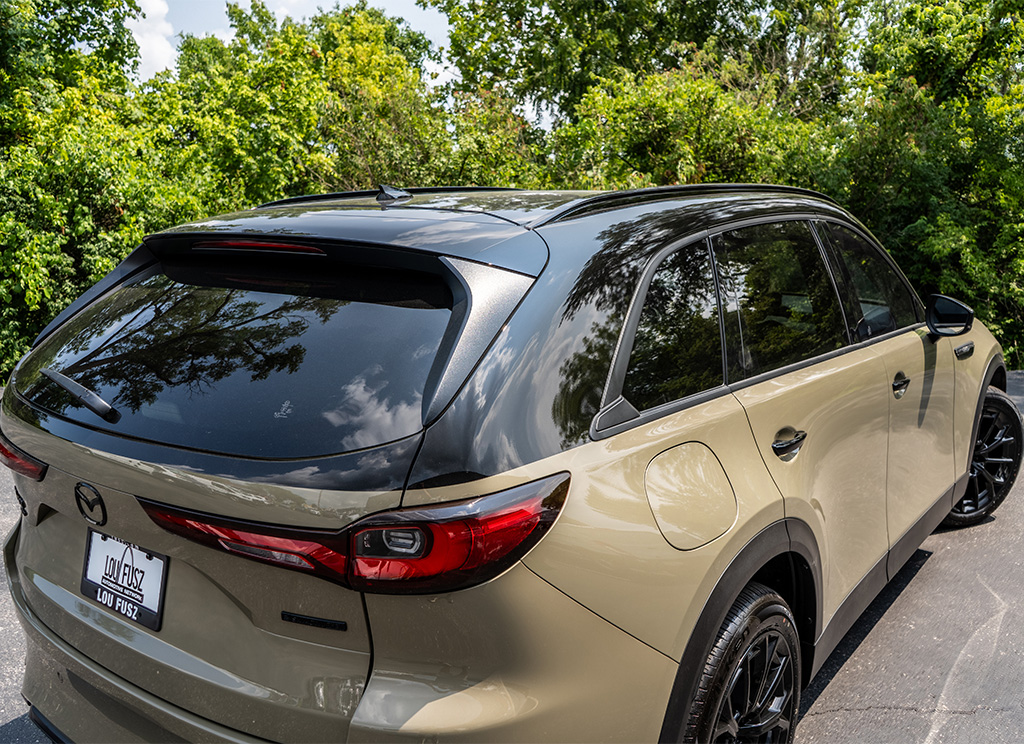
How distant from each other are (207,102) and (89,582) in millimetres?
14504

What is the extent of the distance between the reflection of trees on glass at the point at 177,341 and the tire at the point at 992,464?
3929 millimetres

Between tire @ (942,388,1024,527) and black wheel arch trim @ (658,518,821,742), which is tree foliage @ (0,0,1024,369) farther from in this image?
black wheel arch trim @ (658,518,821,742)

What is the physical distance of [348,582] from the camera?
1.57 m

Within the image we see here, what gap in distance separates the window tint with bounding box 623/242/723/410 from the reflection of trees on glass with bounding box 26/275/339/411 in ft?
2.39

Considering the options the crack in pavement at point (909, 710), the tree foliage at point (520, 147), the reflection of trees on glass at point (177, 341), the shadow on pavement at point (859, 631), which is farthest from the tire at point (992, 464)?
the tree foliage at point (520, 147)

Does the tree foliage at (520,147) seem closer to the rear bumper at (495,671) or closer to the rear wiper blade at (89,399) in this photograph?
the rear wiper blade at (89,399)

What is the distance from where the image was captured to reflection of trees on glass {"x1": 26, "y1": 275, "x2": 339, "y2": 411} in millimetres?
1847

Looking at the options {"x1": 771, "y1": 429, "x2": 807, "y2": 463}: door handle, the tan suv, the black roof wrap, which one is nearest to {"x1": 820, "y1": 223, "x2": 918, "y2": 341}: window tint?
the tan suv

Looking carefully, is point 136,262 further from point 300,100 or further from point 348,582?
point 300,100

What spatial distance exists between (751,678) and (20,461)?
1.99 m

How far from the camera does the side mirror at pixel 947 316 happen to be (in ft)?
11.8

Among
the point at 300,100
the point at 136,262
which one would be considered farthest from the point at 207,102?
the point at 136,262

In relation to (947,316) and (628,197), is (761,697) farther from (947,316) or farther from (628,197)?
(947,316)

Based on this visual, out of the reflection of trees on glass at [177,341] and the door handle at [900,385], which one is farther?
the door handle at [900,385]
